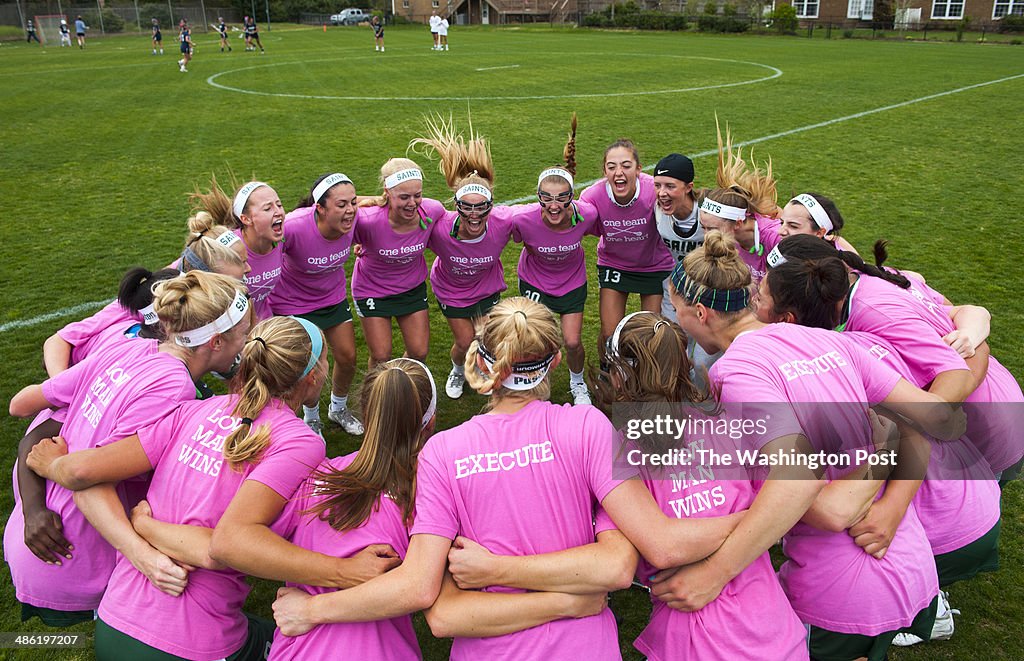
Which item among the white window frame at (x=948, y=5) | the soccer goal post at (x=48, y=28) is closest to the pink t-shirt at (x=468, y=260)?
the soccer goal post at (x=48, y=28)

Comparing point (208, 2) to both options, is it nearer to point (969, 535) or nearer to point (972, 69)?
point (972, 69)

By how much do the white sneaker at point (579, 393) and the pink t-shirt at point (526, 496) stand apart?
11.6 feet

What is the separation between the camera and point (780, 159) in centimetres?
1327

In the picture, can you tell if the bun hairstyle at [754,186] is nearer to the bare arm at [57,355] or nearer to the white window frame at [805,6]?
the bare arm at [57,355]

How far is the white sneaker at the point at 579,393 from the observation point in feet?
19.9

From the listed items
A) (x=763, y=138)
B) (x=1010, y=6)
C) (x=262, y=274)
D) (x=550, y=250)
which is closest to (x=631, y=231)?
(x=550, y=250)

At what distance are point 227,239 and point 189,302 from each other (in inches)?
56.4

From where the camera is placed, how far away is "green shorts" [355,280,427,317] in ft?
19.6

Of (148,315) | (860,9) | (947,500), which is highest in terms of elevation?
(860,9)

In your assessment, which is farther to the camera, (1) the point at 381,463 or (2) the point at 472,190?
(2) the point at 472,190

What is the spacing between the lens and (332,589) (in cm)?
255

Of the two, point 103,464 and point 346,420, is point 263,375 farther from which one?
point 346,420

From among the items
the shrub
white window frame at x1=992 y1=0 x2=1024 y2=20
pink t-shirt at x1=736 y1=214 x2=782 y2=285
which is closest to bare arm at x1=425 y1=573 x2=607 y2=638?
pink t-shirt at x1=736 y1=214 x2=782 y2=285

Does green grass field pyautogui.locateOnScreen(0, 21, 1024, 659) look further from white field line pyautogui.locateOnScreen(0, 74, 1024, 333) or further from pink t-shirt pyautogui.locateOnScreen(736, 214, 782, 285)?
pink t-shirt pyautogui.locateOnScreen(736, 214, 782, 285)
